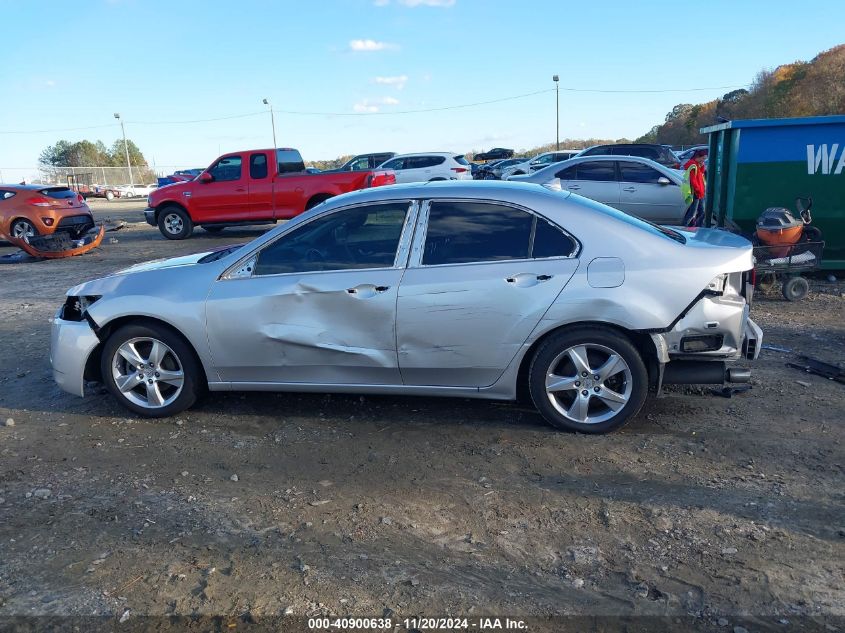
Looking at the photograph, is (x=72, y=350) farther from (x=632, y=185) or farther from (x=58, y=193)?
(x=58, y=193)

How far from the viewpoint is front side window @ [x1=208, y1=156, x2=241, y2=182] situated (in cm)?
1623

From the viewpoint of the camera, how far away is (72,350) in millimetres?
5035

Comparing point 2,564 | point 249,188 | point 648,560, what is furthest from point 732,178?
point 249,188

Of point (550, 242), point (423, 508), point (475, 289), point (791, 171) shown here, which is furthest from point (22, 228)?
point (791, 171)

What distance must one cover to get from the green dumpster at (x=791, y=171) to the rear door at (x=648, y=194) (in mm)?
4396

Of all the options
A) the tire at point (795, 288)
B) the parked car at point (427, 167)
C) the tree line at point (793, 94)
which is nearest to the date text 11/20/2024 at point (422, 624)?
the tire at point (795, 288)

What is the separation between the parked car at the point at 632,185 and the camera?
1341cm

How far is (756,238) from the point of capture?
8.53m

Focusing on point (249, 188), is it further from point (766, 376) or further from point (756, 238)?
point (766, 376)

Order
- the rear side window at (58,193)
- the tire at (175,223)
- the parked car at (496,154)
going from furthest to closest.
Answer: the parked car at (496,154), the tire at (175,223), the rear side window at (58,193)

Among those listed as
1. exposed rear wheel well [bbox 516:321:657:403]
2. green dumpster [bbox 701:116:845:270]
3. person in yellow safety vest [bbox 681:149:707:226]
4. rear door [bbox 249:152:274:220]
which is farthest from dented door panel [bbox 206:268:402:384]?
rear door [bbox 249:152:274:220]

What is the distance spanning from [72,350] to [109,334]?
29cm

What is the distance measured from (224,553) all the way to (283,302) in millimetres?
1835

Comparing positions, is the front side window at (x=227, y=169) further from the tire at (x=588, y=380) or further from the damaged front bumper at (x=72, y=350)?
the tire at (x=588, y=380)
